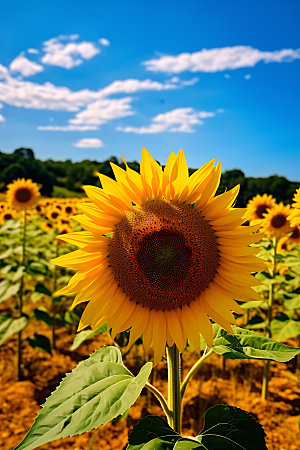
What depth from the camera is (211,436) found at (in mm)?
1367

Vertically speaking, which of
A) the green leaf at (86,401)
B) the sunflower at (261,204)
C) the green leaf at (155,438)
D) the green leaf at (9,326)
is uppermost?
the sunflower at (261,204)

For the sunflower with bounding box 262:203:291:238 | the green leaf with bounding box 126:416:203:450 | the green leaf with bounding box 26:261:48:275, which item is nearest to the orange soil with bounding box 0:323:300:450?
the green leaf with bounding box 26:261:48:275

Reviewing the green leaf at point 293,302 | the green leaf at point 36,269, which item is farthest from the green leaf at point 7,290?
the green leaf at point 293,302

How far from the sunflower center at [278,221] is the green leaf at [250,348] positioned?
10.7ft

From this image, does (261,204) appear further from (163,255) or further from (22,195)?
(163,255)

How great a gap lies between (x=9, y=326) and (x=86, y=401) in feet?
10.8

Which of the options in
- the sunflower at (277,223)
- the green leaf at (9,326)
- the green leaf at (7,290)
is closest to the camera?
the green leaf at (9,326)

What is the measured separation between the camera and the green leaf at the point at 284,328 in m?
3.78

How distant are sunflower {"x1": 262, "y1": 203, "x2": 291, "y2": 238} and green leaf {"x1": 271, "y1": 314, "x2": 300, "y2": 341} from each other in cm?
102

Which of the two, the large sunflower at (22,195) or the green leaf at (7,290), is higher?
the large sunflower at (22,195)

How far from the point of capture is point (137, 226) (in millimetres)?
1471

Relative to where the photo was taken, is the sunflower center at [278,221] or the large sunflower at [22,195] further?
the large sunflower at [22,195]

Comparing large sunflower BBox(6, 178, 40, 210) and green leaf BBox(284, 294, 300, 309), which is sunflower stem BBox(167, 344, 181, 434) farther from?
large sunflower BBox(6, 178, 40, 210)

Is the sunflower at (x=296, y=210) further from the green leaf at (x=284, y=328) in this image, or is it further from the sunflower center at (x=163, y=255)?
the green leaf at (x=284, y=328)
